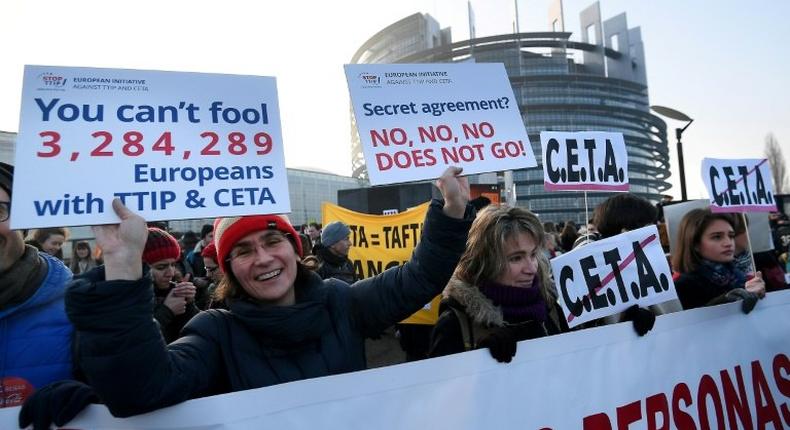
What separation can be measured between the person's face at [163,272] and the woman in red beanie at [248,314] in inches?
51.1

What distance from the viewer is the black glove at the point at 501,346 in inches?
66.1

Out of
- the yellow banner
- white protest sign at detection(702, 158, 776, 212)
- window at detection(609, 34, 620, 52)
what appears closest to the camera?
white protest sign at detection(702, 158, 776, 212)

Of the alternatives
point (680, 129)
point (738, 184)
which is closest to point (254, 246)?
point (738, 184)

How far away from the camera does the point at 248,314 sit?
60.9 inches

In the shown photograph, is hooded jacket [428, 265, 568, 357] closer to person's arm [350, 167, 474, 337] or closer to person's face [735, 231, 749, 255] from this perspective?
person's arm [350, 167, 474, 337]

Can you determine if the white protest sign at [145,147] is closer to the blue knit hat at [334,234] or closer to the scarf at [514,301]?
the scarf at [514,301]

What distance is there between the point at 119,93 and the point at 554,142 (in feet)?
7.71

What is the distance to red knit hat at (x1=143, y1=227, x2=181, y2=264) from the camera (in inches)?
111

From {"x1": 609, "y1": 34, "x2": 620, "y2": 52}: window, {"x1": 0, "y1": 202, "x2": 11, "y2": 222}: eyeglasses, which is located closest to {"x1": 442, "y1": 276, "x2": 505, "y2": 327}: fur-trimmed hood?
{"x1": 0, "y1": 202, "x2": 11, "y2": 222}: eyeglasses

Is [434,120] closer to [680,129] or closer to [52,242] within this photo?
[52,242]

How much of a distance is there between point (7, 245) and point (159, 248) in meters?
1.25

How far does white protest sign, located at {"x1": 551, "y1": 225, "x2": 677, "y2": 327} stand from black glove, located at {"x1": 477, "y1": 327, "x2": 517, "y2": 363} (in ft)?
1.69

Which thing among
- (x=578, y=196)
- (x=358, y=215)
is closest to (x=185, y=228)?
(x=358, y=215)

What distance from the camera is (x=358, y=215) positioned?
5.03 m
